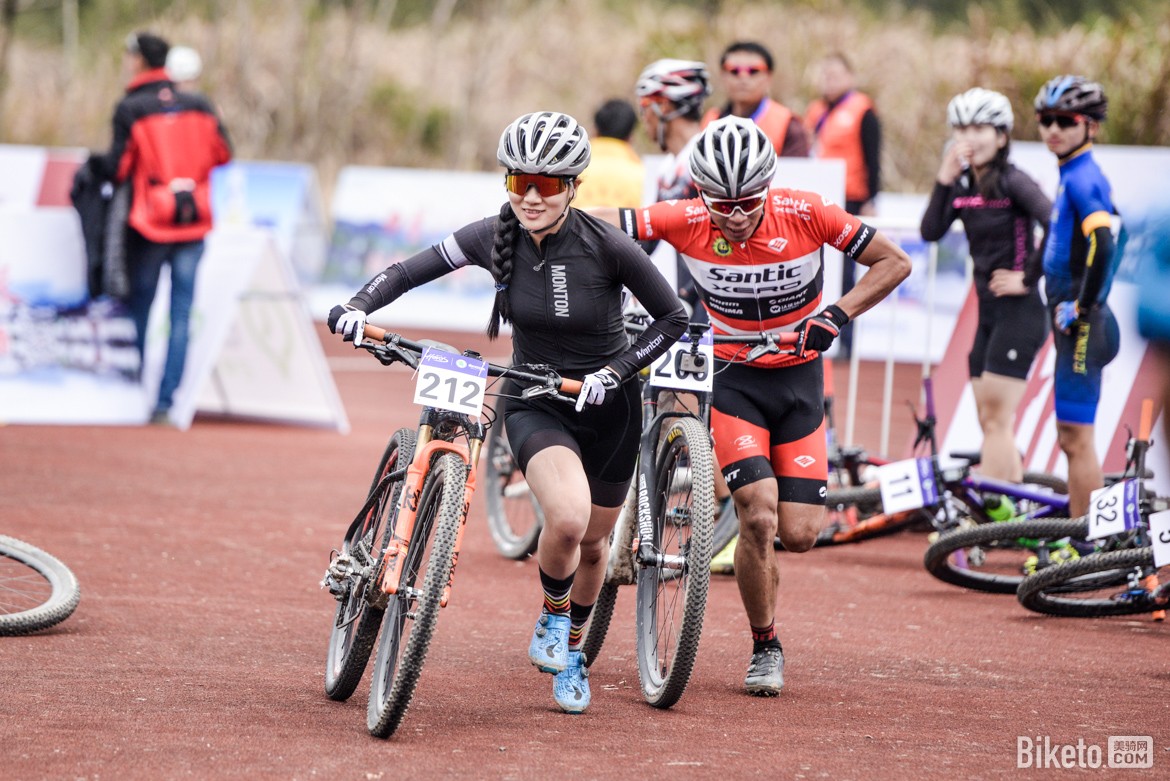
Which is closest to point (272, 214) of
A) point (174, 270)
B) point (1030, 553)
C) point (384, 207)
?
point (384, 207)

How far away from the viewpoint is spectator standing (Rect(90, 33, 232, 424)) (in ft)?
42.5

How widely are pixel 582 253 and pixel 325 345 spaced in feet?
57.7

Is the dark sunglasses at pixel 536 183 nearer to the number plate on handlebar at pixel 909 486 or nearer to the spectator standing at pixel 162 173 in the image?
the number plate on handlebar at pixel 909 486

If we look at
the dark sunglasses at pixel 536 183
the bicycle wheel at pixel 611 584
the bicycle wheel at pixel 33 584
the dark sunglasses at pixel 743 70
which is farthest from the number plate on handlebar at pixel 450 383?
the dark sunglasses at pixel 743 70

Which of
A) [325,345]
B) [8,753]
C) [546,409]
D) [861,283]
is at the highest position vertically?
[861,283]

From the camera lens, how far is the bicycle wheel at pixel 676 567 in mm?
5594

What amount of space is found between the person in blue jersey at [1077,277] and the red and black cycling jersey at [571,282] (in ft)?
10.2

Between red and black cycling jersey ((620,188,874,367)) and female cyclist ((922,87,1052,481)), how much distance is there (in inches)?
108

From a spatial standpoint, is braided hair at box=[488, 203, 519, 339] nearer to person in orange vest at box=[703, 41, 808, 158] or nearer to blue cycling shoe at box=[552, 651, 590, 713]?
blue cycling shoe at box=[552, 651, 590, 713]

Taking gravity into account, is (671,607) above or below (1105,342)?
below

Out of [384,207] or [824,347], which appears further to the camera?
[384,207]

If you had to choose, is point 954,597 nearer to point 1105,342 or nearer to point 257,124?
point 1105,342

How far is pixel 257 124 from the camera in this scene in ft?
106

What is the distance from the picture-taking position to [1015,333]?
8922 mm
